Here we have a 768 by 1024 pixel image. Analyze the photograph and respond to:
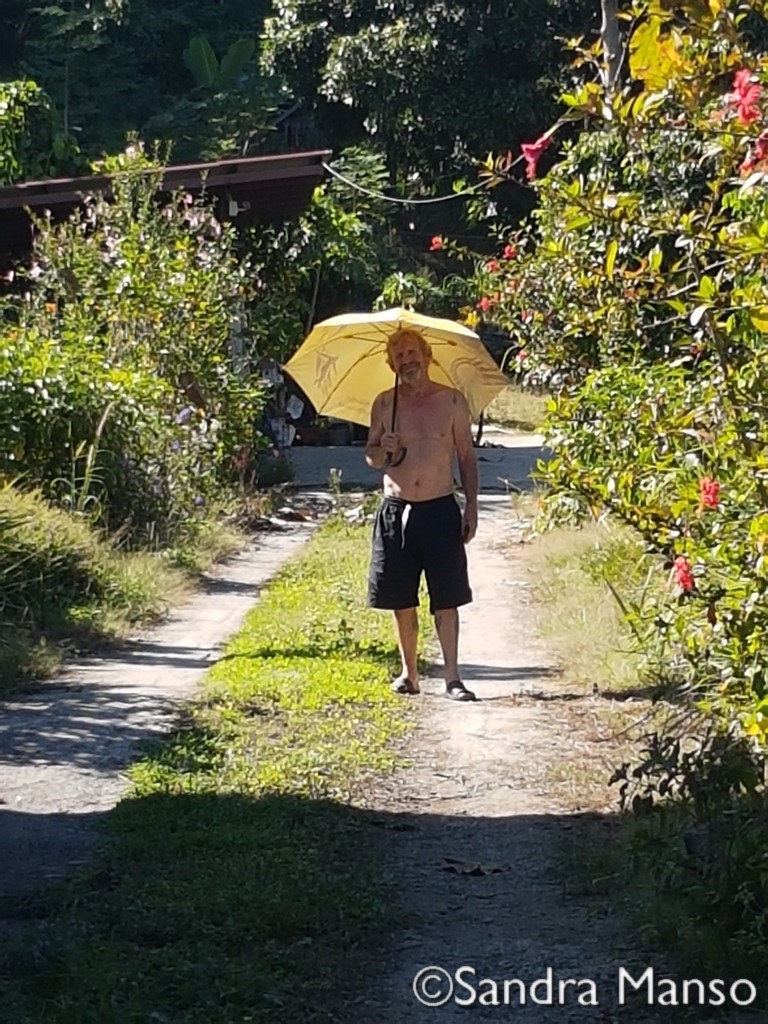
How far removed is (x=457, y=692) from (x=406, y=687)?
0.90ft

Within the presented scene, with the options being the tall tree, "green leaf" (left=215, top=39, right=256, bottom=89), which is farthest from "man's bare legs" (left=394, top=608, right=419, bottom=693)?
"green leaf" (left=215, top=39, right=256, bottom=89)

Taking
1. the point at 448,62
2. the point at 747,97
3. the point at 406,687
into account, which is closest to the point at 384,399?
the point at 406,687

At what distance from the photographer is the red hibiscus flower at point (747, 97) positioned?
4.23 metres

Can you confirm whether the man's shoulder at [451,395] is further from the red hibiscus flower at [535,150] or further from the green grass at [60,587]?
the green grass at [60,587]

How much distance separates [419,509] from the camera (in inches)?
332

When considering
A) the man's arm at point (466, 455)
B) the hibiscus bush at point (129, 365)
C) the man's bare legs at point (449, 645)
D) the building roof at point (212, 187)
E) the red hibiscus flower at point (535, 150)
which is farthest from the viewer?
the building roof at point (212, 187)

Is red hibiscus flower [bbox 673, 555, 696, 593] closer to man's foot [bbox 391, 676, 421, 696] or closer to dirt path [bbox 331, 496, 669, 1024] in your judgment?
dirt path [bbox 331, 496, 669, 1024]

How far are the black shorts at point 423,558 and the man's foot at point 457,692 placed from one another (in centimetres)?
38

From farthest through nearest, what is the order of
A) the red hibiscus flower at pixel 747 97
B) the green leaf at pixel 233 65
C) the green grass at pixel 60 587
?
the green leaf at pixel 233 65, the green grass at pixel 60 587, the red hibiscus flower at pixel 747 97

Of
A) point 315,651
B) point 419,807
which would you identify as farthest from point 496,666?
point 419,807

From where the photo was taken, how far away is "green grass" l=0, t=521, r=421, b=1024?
4.46 m

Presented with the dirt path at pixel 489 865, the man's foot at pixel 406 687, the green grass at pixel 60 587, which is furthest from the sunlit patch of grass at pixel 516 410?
the dirt path at pixel 489 865

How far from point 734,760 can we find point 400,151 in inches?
1048

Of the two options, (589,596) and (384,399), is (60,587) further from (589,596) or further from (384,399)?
(589,596)
